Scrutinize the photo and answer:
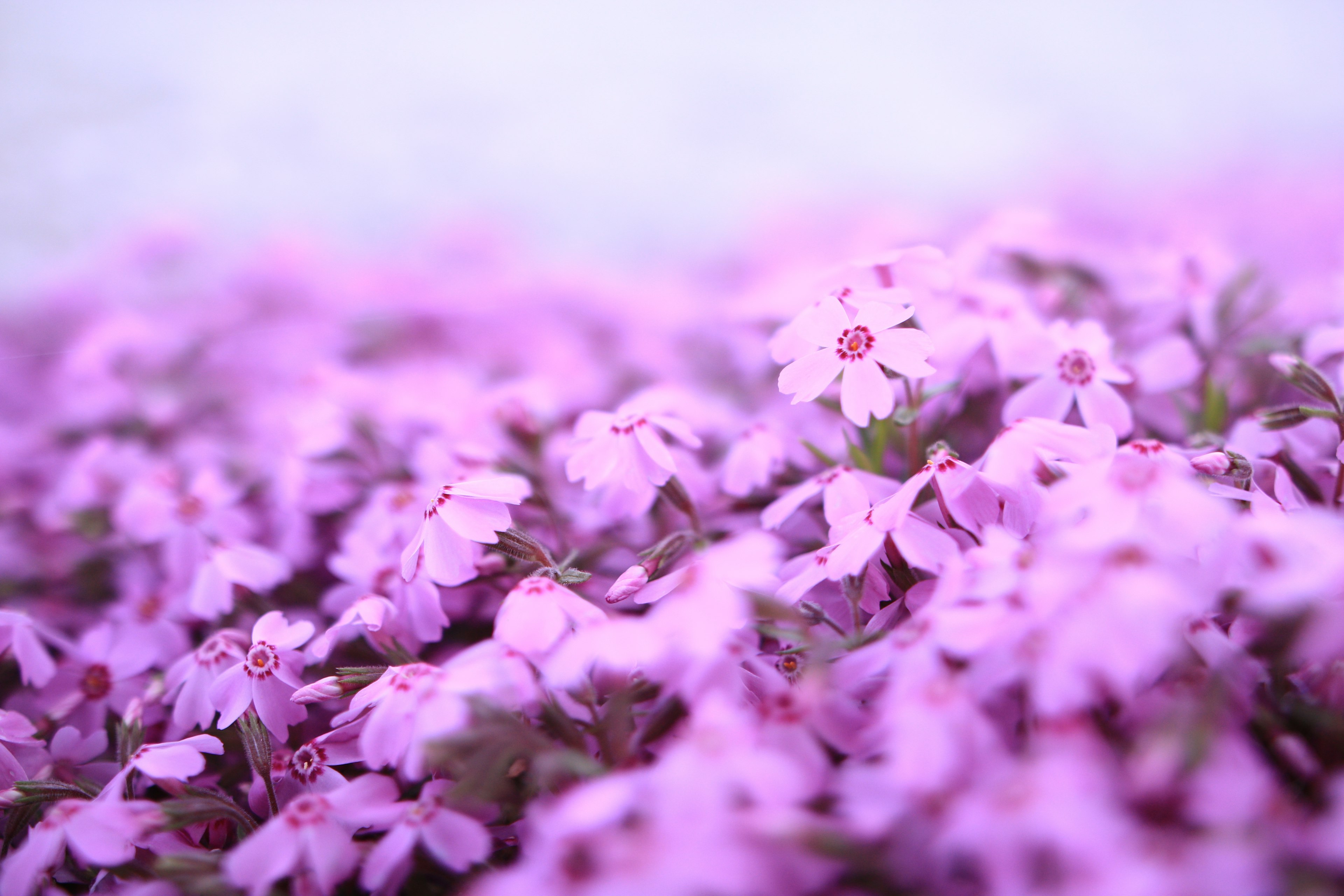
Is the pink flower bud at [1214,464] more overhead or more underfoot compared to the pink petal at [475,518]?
more overhead

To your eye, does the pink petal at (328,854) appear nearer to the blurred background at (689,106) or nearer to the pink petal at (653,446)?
the pink petal at (653,446)

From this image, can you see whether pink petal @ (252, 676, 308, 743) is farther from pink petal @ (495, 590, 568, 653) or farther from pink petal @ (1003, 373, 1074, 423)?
pink petal @ (1003, 373, 1074, 423)

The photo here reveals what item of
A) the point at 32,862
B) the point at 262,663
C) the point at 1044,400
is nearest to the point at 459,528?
the point at 262,663

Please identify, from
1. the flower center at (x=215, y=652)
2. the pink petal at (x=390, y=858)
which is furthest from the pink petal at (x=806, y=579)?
the flower center at (x=215, y=652)

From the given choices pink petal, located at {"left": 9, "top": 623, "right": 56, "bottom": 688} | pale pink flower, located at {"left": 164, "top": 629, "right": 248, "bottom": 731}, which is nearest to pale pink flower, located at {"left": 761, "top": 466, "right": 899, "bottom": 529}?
pale pink flower, located at {"left": 164, "top": 629, "right": 248, "bottom": 731}

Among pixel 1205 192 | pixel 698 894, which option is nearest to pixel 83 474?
pixel 698 894

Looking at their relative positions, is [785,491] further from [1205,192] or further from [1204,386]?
[1205,192]
